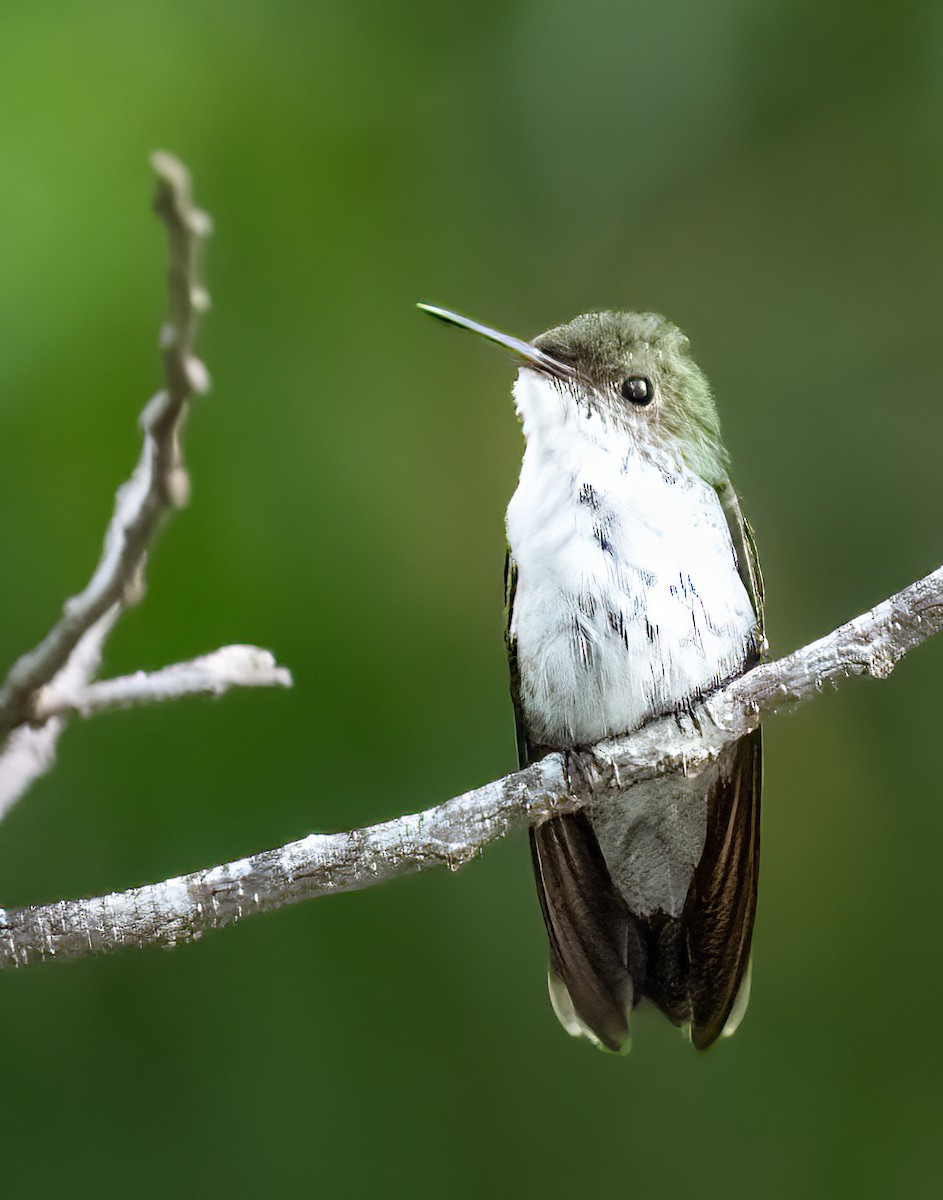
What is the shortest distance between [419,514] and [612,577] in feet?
1.47

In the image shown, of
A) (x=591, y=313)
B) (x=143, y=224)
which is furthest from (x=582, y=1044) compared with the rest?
(x=143, y=224)

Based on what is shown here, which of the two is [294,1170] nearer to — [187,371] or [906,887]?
[906,887]

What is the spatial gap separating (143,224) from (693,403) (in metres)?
0.84

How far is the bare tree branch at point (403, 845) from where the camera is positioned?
4.12 feet

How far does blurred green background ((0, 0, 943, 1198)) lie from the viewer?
5.41 ft

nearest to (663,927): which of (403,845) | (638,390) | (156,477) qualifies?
(403,845)

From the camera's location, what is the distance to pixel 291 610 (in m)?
1.80

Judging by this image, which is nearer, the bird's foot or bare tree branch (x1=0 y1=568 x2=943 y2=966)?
bare tree branch (x1=0 y1=568 x2=943 y2=966)

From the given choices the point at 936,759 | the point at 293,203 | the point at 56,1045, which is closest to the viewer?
the point at 56,1045

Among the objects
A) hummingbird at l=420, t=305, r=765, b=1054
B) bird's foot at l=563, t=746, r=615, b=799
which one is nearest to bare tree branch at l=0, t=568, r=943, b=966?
bird's foot at l=563, t=746, r=615, b=799

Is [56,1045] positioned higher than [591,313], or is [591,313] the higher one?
[591,313]

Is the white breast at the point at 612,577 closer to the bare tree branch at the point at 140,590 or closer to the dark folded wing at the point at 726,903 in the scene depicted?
the dark folded wing at the point at 726,903

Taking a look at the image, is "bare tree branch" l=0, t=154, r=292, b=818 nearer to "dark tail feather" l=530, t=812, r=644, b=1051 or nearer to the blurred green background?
the blurred green background

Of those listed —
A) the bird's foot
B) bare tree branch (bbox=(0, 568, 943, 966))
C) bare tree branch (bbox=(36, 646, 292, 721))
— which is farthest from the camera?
the bird's foot
